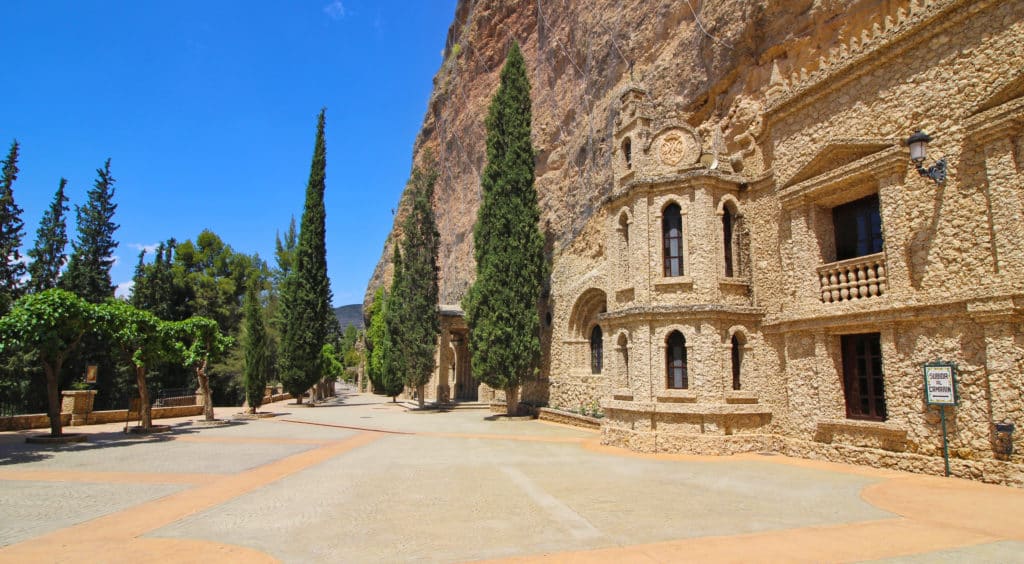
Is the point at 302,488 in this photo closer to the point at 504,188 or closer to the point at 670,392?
the point at 670,392

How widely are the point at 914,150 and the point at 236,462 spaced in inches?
641

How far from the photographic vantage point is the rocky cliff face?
643 inches

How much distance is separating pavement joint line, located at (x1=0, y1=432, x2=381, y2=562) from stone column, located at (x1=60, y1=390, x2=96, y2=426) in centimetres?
1582

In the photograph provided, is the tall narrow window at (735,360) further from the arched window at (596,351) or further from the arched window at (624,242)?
the arched window at (596,351)

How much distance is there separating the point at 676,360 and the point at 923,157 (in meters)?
7.56

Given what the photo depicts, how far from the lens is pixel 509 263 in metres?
25.0

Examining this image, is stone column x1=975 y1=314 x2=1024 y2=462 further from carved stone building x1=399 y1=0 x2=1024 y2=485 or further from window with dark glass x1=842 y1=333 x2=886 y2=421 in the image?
window with dark glass x1=842 y1=333 x2=886 y2=421

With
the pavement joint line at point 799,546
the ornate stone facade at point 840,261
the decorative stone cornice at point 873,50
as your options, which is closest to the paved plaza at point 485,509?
the pavement joint line at point 799,546

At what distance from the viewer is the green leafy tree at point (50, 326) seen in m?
15.5

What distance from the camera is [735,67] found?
58.2 ft

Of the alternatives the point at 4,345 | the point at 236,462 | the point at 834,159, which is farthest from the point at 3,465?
the point at 834,159

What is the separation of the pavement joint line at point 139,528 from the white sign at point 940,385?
38.1ft

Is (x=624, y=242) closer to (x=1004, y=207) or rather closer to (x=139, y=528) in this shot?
(x=1004, y=207)

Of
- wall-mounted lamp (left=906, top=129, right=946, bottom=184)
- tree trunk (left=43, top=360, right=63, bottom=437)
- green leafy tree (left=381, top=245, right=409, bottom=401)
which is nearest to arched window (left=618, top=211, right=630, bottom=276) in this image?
wall-mounted lamp (left=906, top=129, right=946, bottom=184)
